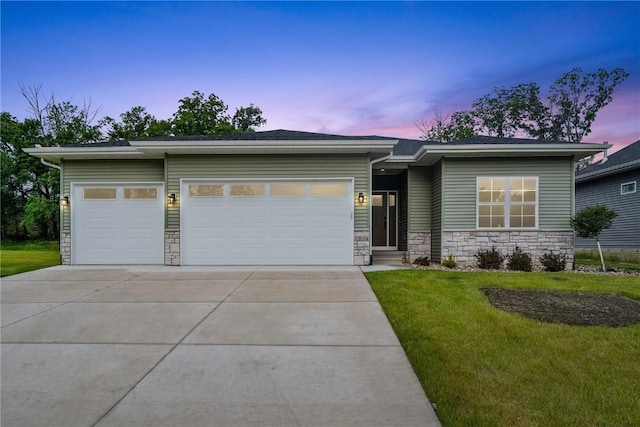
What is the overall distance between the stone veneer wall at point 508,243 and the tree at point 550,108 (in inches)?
639

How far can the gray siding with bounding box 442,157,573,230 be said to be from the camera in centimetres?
941

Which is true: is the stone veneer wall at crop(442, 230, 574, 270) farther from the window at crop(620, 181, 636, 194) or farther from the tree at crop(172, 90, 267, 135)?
the tree at crop(172, 90, 267, 135)

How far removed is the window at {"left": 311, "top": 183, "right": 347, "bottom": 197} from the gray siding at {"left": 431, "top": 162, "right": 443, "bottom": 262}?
281 centimetres

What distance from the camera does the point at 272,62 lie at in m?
Answer: 13.1

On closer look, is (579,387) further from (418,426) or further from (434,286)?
(434,286)

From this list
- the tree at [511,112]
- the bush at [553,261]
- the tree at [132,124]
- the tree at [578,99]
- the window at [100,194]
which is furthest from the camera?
the tree at [511,112]

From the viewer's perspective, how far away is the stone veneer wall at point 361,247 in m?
9.05

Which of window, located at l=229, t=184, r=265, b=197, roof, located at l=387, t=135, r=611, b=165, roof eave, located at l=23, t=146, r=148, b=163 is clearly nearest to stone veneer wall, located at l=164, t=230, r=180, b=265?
window, located at l=229, t=184, r=265, b=197

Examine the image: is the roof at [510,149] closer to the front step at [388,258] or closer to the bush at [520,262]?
the bush at [520,262]

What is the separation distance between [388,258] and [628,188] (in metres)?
9.67

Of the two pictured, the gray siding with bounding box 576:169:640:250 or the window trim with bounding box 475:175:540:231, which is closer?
the window trim with bounding box 475:175:540:231

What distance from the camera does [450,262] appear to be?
922 cm

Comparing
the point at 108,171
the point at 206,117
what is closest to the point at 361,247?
the point at 108,171

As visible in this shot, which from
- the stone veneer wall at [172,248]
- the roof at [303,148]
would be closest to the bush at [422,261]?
the roof at [303,148]
